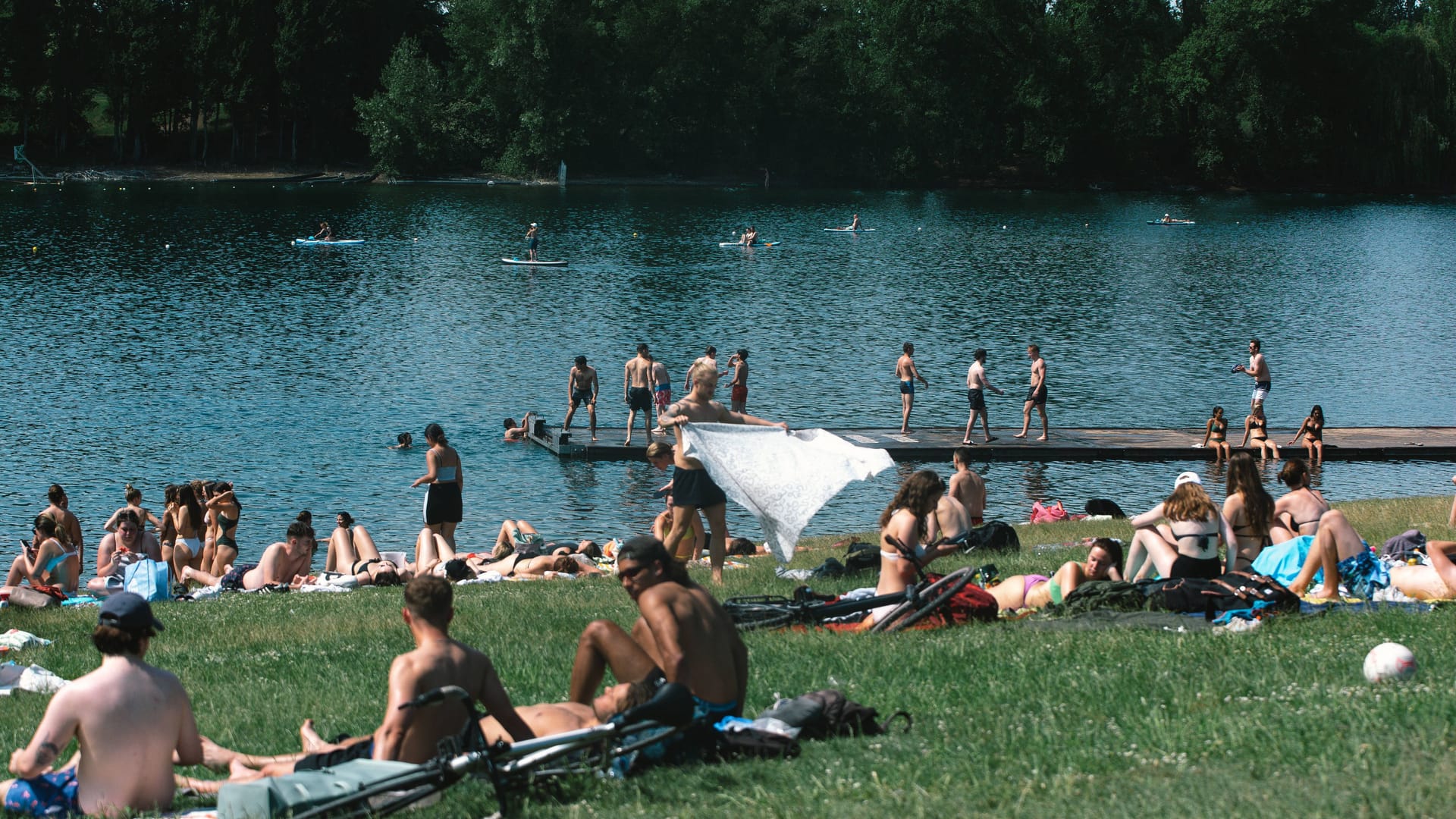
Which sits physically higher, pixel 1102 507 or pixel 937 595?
pixel 937 595

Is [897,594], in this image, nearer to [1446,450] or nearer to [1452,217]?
[1446,450]

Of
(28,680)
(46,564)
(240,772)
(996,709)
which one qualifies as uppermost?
(996,709)

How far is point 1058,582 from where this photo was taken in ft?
40.0

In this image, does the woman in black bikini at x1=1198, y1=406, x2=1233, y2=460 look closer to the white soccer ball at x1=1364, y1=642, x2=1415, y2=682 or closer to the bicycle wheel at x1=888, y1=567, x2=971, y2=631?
the bicycle wheel at x1=888, y1=567, x2=971, y2=631

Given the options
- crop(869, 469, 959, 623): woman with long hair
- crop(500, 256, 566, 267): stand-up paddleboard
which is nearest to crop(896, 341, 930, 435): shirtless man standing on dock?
crop(869, 469, 959, 623): woman with long hair

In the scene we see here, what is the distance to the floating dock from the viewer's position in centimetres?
2770

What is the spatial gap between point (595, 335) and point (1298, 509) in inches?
1256

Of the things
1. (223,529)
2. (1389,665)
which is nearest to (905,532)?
(1389,665)

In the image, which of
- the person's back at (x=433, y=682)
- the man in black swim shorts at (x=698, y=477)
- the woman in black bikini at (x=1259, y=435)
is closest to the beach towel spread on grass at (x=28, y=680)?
the person's back at (x=433, y=682)

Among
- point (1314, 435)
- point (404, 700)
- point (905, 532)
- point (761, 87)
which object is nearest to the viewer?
point (404, 700)

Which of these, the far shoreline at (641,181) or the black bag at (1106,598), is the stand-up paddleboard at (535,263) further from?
the black bag at (1106,598)

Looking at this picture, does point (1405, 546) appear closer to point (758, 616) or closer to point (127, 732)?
point (758, 616)

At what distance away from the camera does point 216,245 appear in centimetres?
6606

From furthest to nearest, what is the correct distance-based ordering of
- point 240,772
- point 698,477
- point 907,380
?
point 907,380 < point 698,477 < point 240,772
